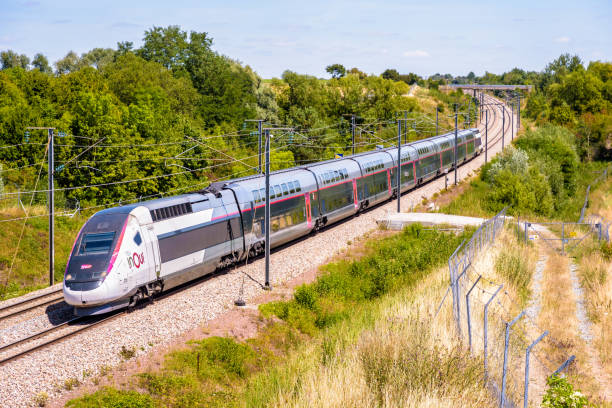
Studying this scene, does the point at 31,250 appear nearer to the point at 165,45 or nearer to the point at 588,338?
the point at 588,338

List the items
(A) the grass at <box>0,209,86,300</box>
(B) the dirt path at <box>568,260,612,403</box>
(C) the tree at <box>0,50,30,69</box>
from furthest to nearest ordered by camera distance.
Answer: (C) the tree at <box>0,50,30,69</box> < (A) the grass at <box>0,209,86,300</box> < (B) the dirt path at <box>568,260,612,403</box>

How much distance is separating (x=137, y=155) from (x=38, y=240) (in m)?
17.6

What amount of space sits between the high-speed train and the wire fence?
32.3 feet

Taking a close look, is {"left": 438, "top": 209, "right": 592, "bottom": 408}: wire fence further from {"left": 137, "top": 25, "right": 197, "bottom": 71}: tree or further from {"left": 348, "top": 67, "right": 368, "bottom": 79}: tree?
{"left": 348, "top": 67, "right": 368, "bottom": 79}: tree

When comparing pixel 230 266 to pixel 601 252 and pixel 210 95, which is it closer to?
pixel 601 252

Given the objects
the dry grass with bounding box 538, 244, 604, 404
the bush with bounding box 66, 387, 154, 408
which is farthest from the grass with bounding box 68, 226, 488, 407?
the dry grass with bounding box 538, 244, 604, 404

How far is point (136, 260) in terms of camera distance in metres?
20.8

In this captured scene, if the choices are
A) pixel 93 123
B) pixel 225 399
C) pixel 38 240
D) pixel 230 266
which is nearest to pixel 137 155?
pixel 93 123

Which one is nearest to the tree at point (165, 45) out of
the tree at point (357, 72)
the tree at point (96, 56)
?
the tree at point (96, 56)

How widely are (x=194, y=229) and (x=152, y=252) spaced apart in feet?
8.37

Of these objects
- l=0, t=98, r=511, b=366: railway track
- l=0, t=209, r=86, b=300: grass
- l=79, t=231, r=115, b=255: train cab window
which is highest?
l=79, t=231, r=115, b=255: train cab window

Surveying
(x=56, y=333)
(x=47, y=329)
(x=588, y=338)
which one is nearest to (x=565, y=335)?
(x=588, y=338)

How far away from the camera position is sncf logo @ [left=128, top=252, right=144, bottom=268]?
2055 cm

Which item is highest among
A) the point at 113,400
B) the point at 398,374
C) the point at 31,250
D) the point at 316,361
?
the point at 398,374
